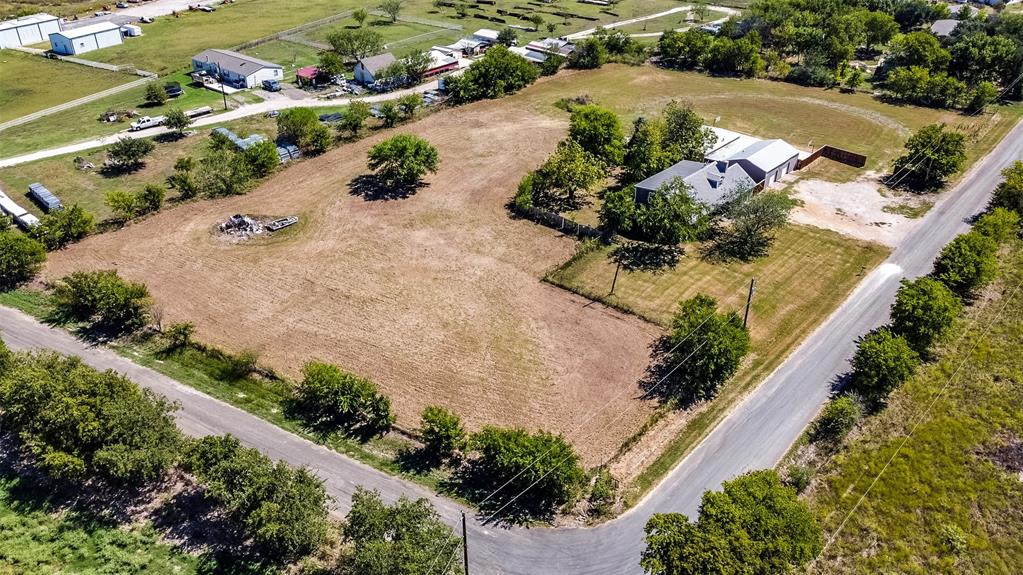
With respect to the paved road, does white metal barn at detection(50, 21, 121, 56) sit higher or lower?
higher

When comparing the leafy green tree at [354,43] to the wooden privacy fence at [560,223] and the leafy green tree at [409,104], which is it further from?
the wooden privacy fence at [560,223]

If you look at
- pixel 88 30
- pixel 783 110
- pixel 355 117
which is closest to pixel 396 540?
pixel 355 117

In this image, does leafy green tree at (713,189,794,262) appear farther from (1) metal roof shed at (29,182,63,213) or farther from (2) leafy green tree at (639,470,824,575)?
(1) metal roof shed at (29,182,63,213)

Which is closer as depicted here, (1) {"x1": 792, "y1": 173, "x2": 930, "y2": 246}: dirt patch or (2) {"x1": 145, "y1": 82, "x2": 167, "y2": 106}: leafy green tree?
(1) {"x1": 792, "y1": 173, "x2": 930, "y2": 246}: dirt patch

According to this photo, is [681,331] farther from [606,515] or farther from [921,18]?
[921,18]

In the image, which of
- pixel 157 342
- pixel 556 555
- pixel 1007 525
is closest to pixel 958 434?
pixel 1007 525

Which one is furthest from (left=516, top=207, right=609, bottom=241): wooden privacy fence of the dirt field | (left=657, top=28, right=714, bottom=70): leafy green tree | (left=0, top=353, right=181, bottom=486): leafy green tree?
(left=657, top=28, right=714, bottom=70): leafy green tree

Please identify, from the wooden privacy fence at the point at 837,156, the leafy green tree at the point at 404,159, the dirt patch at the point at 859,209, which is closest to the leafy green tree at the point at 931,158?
the dirt patch at the point at 859,209
